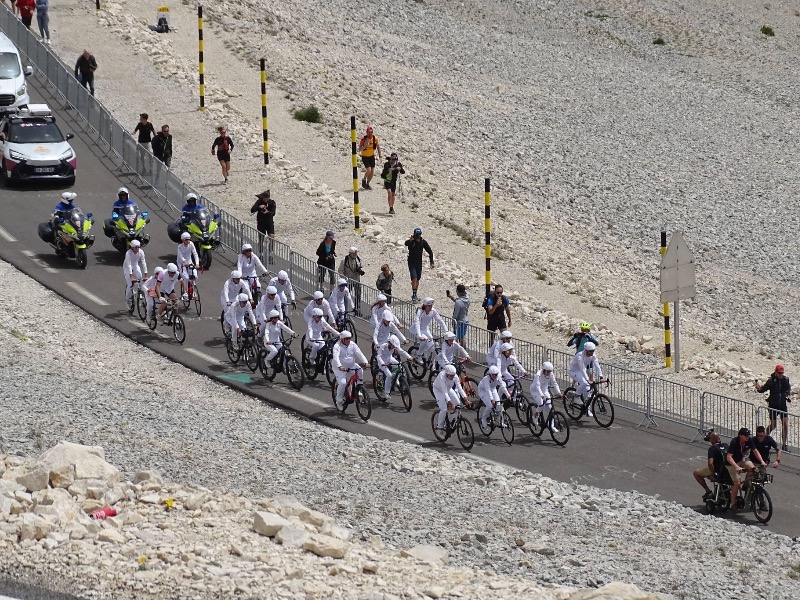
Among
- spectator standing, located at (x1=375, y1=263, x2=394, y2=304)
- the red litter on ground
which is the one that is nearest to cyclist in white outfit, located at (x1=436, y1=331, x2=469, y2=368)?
spectator standing, located at (x1=375, y1=263, x2=394, y2=304)

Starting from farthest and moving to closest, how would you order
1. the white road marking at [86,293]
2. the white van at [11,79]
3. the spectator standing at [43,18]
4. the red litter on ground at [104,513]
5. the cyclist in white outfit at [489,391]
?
the spectator standing at [43,18] < the white van at [11,79] < the white road marking at [86,293] < the cyclist in white outfit at [489,391] < the red litter on ground at [104,513]

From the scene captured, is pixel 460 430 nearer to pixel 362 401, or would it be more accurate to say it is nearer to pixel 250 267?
pixel 362 401

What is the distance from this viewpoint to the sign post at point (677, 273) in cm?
3000

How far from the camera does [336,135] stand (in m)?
47.4

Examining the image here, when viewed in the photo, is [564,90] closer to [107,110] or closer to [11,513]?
[107,110]

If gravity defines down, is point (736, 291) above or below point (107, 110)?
below

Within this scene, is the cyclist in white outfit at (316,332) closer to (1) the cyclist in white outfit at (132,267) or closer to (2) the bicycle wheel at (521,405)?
(2) the bicycle wheel at (521,405)

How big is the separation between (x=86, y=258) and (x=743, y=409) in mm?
15825

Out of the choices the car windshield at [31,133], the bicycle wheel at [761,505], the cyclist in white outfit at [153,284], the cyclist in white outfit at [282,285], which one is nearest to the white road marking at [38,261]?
the cyclist in white outfit at [153,284]

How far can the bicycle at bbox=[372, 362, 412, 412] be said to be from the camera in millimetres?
27266

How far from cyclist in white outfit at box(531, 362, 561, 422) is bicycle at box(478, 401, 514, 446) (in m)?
0.59

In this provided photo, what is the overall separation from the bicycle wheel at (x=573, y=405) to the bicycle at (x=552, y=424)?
1077 mm

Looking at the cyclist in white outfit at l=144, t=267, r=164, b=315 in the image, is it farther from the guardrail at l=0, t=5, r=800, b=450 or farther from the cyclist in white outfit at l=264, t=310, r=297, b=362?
the guardrail at l=0, t=5, r=800, b=450

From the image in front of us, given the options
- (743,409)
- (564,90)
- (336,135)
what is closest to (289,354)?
(743,409)
